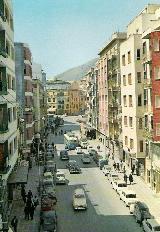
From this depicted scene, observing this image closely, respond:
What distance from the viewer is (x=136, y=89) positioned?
64.4 meters

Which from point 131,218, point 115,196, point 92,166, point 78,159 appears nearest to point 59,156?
point 78,159

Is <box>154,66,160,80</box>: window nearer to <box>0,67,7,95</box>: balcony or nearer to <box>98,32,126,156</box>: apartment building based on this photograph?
<box>0,67,7,95</box>: balcony

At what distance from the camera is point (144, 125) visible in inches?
2410

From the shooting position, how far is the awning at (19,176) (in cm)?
4703

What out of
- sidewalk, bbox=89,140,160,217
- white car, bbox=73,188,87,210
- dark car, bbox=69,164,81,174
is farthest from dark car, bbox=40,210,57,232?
dark car, bbox=69,164,81,174

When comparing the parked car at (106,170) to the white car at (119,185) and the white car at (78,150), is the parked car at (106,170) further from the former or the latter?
the white car at (78,150)

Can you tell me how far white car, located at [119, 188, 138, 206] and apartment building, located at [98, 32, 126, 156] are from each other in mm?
27423

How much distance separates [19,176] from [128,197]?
1215 centimetres

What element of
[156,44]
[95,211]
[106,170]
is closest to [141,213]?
[95,211]

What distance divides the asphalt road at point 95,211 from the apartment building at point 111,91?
17.9m

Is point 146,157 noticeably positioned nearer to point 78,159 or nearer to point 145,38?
point 145,38

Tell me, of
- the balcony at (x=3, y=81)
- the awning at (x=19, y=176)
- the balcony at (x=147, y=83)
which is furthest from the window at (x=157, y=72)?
the balcony at (x=3, y=81)

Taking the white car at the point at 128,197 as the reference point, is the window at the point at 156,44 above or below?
above

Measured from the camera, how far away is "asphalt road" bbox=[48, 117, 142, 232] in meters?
42.6
